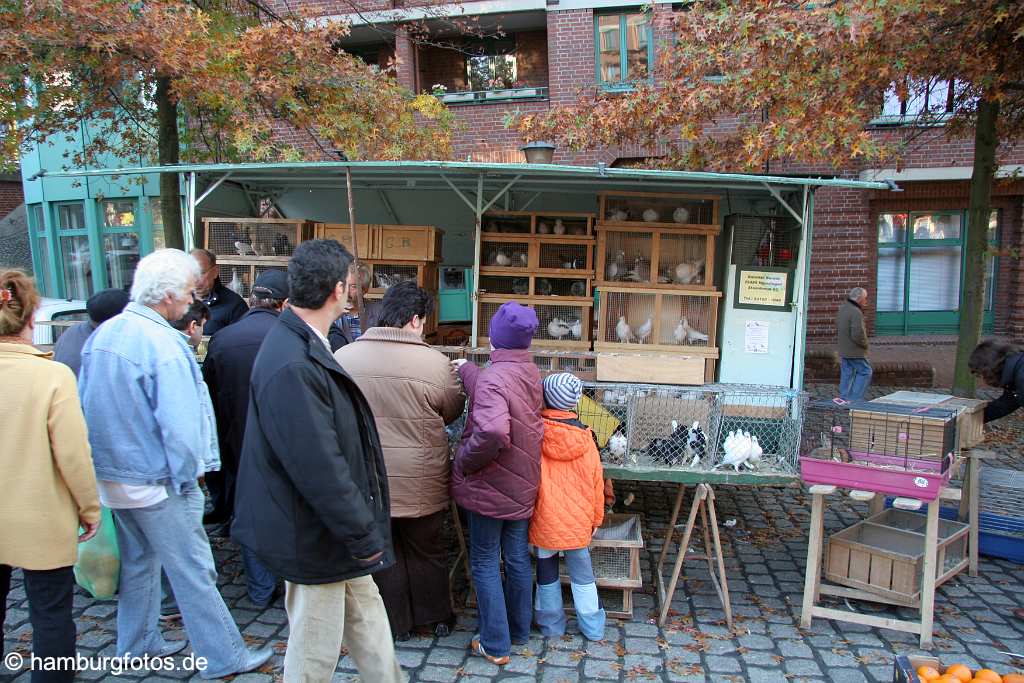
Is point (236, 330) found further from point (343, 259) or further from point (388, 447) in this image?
point (343, 259)

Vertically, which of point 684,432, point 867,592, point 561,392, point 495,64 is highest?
point 495,64

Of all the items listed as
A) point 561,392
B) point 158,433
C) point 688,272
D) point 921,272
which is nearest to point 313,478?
point 158,433

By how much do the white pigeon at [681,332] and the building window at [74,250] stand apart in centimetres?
1193

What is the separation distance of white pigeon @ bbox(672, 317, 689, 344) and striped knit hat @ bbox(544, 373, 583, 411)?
6.48 ft

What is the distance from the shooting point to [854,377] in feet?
28.6

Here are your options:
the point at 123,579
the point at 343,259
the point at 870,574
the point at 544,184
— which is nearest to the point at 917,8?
the point at 544,184

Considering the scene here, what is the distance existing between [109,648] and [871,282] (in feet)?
37.9

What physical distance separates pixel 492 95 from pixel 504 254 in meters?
7.46

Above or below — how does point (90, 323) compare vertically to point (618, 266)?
below

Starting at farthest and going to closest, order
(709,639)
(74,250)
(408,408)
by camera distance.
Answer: (74,250), (709,639), (408,408)

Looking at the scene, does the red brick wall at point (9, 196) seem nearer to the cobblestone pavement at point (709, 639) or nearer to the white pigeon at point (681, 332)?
the cobblestone pavement at point (709, 639)

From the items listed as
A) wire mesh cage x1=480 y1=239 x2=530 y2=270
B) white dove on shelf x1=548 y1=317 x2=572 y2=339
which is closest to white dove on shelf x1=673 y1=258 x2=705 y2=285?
white dove on shelf x1=548 y1=317 x2=572 y2=339

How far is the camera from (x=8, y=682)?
122 inches

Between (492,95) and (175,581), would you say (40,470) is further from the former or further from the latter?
(492,95)
